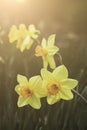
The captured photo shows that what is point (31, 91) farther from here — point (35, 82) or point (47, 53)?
point (47, 53)

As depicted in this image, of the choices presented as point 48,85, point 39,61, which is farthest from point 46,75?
point 39,61

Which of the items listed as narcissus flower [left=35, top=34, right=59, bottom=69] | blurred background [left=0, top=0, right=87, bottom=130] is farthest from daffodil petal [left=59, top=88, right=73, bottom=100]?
blurred background [left=0, top=0, right=87, bottom=130]

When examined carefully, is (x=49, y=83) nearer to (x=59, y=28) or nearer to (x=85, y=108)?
(x=85, y=108)

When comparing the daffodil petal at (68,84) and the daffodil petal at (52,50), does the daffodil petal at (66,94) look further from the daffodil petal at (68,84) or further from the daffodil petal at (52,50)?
the daffodil petal at (52,50)

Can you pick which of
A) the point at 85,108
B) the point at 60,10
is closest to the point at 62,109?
the point at 85,108

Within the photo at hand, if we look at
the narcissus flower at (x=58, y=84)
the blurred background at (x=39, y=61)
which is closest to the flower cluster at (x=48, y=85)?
the narcissus flower at (x=58, y=84)
